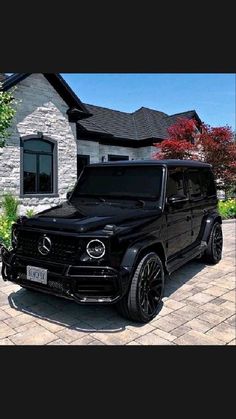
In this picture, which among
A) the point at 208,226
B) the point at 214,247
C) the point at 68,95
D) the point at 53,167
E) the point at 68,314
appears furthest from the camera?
the point at 68,95

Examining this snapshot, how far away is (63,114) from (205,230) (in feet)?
29.0

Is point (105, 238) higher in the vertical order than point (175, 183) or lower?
lower

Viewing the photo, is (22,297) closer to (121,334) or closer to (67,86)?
(121,334)

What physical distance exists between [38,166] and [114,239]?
963cm

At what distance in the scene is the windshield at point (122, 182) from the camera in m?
4.81

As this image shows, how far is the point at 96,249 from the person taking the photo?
3.57 metres

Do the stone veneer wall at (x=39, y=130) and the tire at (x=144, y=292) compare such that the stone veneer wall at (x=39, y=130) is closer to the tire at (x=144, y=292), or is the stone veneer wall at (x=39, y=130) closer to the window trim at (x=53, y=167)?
the window trim at (x=53, y=167)

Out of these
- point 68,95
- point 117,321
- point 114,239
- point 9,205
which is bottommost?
point 117,321

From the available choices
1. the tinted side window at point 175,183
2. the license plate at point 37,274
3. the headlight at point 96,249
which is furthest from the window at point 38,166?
the headlight at point 96,249

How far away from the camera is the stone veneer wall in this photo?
37.5ft

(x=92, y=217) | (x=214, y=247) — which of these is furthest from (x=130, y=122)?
(x=92, y=217)

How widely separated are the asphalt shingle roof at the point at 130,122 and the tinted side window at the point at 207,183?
8797 mm

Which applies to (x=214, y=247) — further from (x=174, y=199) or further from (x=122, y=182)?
(x=122, y=182)

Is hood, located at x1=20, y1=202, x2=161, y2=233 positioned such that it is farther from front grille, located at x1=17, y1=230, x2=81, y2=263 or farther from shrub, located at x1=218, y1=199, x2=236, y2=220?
shrub, located at x1=218, y1=199, x2=236, y2=220
